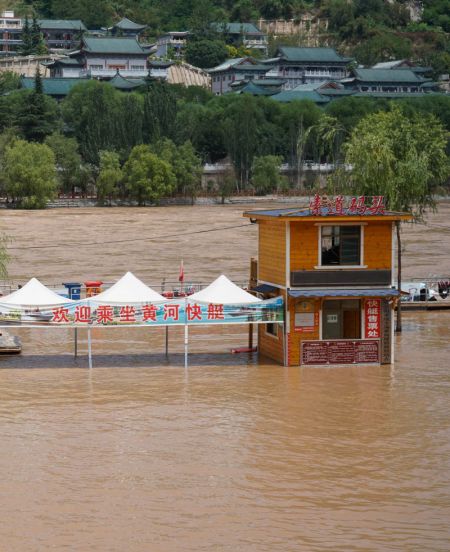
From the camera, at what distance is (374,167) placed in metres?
38.3

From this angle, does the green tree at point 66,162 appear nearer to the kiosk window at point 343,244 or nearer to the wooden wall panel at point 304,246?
the kiosk window at point 343,244

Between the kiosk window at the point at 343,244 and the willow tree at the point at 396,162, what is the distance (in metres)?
5.94

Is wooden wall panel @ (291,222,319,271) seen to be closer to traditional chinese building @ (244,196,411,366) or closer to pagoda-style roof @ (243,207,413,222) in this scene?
traditional chinese building @ (244,196,411,366)

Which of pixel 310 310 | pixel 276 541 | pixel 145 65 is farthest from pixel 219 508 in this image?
pixel 145 65

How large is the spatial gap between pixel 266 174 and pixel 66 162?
66.1 feet

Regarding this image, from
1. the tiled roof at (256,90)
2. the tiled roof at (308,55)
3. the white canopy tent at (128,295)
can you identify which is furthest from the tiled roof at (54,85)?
the white canopy tent at (128,295)

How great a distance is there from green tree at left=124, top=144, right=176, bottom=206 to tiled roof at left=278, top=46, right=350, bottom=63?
75.9 m

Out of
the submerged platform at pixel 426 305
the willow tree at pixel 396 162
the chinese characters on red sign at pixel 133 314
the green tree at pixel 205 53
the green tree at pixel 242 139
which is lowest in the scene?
the submerged platform at pixel 426 305

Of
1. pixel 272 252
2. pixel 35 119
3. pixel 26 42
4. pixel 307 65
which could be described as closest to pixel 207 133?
pixel 35 119

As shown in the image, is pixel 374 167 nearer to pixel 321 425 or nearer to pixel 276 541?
pixel 321 425

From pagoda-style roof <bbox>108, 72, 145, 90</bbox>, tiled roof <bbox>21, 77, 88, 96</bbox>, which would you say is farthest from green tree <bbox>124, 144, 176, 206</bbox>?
pagoda-style roof <bbox>108, 72, 145, 90</bbox>

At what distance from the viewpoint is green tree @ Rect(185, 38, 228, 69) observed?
186750mm

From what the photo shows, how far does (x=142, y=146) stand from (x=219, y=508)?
87.7m

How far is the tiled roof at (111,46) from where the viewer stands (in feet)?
547
